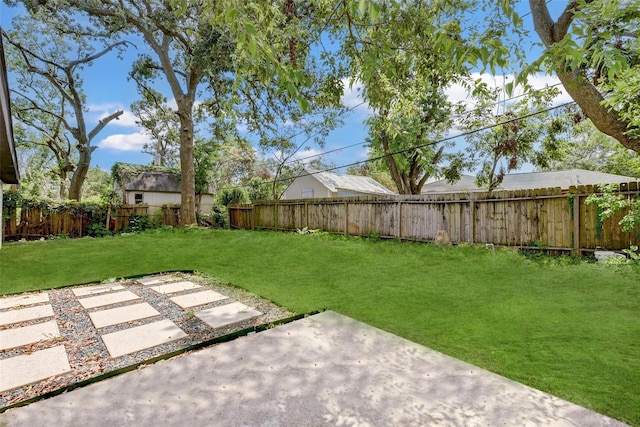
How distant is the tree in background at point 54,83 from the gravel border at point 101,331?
44.3 ft

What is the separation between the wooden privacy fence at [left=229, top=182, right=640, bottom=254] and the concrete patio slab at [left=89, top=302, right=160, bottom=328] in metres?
5.94

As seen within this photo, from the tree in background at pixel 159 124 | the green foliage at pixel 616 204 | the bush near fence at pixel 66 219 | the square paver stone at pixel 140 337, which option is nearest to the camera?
the square paver stone at pixel 140 337

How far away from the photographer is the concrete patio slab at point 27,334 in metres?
2.50

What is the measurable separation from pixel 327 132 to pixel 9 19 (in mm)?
14104

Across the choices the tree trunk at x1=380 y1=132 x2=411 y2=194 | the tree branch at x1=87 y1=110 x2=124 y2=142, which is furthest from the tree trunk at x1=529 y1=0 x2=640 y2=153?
the tree branch at x1=87 y1=110 x2=124 y2=142

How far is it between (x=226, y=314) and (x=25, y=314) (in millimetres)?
2091

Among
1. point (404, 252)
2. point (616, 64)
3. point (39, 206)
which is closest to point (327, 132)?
point (404, 252)

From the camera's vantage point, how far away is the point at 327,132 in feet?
53.7

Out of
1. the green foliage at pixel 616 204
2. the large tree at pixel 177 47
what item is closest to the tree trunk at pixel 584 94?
the green foliage at pixel 616 204

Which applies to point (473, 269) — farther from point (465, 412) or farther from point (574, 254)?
point (465, 412)

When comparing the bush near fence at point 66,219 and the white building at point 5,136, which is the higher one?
the white building at point 5,136

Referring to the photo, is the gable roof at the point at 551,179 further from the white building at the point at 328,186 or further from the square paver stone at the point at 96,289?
the square paver stone at the point at 96,289

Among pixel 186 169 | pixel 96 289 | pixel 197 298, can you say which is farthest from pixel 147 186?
pixel 197 298

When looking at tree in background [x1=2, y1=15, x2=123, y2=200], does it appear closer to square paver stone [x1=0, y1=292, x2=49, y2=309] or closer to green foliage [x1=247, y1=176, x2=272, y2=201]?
green foliage [x1=247, y1=176, x2=272, y2=201]
